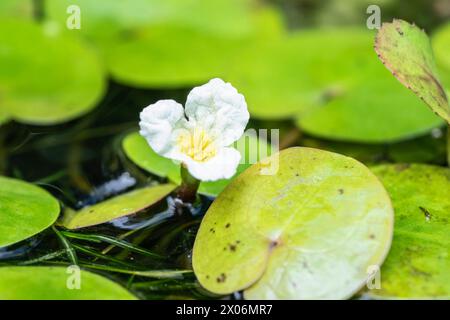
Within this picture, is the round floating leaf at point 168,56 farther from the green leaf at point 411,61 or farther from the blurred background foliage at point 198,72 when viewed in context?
the green leaf at point 411,61

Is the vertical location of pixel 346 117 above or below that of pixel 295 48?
below

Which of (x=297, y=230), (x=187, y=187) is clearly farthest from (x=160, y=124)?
(x=297, y=230)

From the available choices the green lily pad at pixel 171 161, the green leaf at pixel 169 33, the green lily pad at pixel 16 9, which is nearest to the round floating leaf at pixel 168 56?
the green leaf at pixel 169 33

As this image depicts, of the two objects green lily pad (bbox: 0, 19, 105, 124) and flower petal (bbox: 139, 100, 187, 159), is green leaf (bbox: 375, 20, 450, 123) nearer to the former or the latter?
flower petal (bbox: 139, 100, 187, 159)

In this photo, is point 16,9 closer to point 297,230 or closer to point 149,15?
point 149,15

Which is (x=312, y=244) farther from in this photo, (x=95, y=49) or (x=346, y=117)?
(x=95, y=49)

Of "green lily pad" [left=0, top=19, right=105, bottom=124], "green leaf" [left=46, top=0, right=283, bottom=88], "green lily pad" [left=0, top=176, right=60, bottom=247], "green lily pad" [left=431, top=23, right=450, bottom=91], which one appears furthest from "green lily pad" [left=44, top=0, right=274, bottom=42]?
"green lily pad" [left=0, top=176, right=60, bottom=247]
